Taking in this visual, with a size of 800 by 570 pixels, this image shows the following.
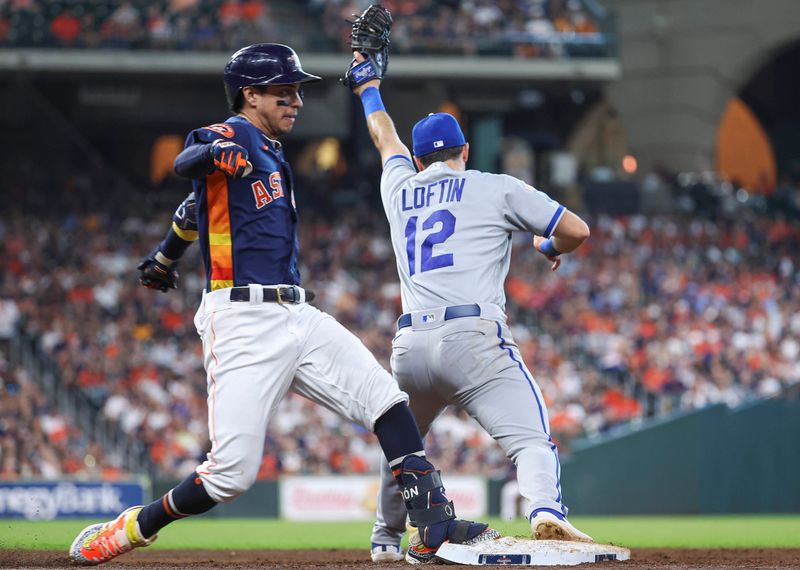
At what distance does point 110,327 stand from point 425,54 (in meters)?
7.32

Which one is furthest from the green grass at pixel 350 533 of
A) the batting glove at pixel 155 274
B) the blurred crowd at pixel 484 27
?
the blurred crowd at pixel 484 27

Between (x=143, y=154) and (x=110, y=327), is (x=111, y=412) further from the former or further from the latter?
(x=143, y=154)

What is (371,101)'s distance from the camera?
658cm

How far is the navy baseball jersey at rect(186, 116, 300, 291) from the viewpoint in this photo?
550 cm

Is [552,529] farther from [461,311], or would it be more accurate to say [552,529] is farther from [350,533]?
[350,533]

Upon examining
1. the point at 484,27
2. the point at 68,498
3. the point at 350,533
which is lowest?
the point at 350,533

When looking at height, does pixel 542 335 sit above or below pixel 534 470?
above

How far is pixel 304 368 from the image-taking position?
18.0 ft

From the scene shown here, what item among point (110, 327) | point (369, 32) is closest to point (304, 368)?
point (369, 32)

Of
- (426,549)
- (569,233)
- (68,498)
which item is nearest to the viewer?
(426,549)

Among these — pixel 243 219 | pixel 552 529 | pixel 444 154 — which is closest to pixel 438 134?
pixel 444 154

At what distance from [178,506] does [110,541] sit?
38cm

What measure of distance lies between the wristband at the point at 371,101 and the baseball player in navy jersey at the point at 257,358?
93cm

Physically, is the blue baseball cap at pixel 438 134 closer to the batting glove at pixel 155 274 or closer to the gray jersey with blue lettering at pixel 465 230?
the gray jersey with blue lettering at pixel 465 230
